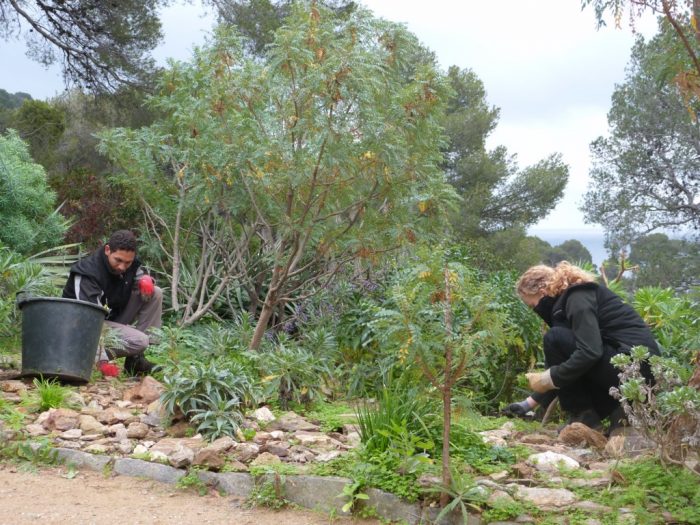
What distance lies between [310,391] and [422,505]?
1840 mm

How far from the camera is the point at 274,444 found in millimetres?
4078

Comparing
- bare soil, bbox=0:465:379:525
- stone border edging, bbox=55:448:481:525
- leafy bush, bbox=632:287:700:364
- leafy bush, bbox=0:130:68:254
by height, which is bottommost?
bare soil, bbox=0:465:379:525

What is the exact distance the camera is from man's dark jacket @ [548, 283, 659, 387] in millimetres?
4426

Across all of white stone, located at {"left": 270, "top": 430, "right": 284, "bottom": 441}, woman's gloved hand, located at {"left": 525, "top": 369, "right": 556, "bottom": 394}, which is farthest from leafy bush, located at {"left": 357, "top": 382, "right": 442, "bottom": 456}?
woman's gloved hand, located at {"left": 525, "top": 369, "right": 556, "bottom": 394}

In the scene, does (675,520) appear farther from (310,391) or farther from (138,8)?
(138,8)

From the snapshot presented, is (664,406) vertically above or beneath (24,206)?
beneath

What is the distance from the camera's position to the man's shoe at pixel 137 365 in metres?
5.96

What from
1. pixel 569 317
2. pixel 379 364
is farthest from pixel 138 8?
pixel 569 317

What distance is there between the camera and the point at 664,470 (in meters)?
3.43

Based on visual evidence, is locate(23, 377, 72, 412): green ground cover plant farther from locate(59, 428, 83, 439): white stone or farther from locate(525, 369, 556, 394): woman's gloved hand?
locate(525, 369, 556, 394): woman's gloved hand

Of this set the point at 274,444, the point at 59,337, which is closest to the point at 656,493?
the point at 274,444

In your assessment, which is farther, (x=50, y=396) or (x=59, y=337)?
(x=59, y=337)

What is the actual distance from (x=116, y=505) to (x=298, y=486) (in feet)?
2.65

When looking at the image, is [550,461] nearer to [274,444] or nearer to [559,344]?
[559,344]
